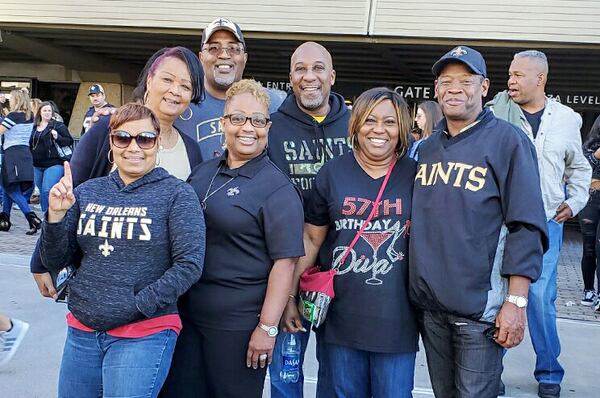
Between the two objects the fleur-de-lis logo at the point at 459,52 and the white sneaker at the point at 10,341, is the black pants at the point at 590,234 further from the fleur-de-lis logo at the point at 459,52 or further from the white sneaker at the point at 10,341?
the white sneaker at the point at 10,341

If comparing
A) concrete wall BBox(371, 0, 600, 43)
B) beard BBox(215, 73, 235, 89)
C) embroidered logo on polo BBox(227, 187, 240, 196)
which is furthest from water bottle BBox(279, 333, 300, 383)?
concrete wall BBox(371, 0, 600, 43)

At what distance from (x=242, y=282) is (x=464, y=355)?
100 centimetres

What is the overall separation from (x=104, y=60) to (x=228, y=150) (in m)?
14.7

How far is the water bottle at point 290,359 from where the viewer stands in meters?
3.02

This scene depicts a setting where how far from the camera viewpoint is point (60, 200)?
7.50ft

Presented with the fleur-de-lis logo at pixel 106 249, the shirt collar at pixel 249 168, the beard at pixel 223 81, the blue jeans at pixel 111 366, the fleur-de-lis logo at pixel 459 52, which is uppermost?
the fleur-de-lis logo at pixel 459 52

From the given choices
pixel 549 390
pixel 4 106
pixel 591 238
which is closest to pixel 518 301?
pixel 549 390

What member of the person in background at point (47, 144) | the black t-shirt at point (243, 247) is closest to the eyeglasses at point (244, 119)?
the black t-shirt at point (243, 247)

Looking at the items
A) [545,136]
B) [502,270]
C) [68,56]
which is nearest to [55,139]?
[68,56]

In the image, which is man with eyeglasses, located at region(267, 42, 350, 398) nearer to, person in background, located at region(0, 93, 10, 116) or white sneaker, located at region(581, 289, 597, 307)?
white sneaker, located at region(581, 289, 597, 307)

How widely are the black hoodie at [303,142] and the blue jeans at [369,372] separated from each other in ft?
2.72

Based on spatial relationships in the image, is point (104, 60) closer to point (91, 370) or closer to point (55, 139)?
point (55, 139)

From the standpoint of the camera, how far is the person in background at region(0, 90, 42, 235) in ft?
29.2

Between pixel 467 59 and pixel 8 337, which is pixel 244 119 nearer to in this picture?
pixel 467 59
